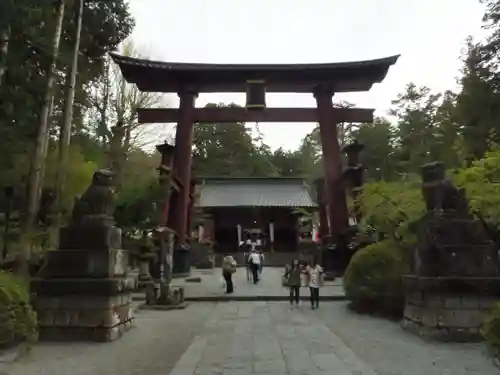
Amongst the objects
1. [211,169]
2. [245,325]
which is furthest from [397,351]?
[211,169]

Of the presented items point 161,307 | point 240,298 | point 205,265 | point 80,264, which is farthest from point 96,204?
point 205,265

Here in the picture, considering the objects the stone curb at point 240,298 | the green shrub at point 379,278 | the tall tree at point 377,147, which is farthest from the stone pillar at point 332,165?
the tall tree at point 377,147

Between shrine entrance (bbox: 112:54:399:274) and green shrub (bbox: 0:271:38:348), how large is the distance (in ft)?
48.8

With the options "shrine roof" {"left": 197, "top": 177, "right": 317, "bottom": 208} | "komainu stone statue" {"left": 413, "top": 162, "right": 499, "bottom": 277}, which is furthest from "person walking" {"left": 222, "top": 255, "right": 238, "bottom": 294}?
"shrine roof" {"left": 197, "top": 177, "right": 317, "bottom": 208}

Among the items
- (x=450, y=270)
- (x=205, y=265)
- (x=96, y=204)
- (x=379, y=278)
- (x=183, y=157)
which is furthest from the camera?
(x=205, y=265)

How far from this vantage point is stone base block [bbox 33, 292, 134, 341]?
10016 mm

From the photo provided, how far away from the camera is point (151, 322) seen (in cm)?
1273

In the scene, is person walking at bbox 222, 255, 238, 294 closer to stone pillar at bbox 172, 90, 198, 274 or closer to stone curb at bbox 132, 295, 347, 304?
stone curb at bbox 132, 295, 347, 304

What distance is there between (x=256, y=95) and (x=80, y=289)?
14668mm

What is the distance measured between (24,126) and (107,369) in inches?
382

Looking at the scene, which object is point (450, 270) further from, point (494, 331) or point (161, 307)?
point (161, 307)

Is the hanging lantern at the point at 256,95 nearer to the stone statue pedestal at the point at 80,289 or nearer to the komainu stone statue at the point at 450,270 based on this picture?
the komainu stone statue at the point at 450,270

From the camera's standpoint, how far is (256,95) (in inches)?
914

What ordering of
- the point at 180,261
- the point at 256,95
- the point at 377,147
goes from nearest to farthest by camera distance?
1. the point at 256,95
2. the point at 180,261
3. the point at 377,147
